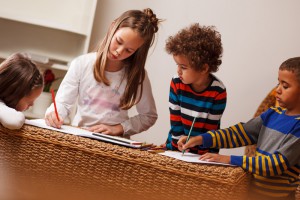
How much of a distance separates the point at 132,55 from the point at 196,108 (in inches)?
16.0

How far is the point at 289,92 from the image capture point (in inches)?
60.4

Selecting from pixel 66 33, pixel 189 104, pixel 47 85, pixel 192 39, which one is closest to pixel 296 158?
pixel 189 104

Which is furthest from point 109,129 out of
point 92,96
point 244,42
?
point 244,42

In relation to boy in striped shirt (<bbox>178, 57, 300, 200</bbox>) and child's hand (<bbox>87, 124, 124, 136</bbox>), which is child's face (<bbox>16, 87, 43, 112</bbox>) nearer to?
child's hand (<bbox>87, 124, 124, 136</bbox>)

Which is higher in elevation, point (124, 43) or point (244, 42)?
point (244, 42)

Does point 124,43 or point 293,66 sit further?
point 124,43

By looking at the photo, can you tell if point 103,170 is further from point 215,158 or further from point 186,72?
point 186,72

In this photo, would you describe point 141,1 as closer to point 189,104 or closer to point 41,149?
point 189,104

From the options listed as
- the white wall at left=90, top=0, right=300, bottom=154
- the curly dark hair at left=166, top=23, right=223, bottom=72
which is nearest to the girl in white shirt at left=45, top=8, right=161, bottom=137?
the curly dark hair at left=166, top=23, right=223, bottom=72

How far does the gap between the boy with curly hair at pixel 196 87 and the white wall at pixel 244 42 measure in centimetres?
90

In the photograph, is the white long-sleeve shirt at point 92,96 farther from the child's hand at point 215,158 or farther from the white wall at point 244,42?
the white wall at point 244,42

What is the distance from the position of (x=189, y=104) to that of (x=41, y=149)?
0.66m

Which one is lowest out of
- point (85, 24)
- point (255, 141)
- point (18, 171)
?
point (18, 171)

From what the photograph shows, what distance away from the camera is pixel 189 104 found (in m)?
1.82
